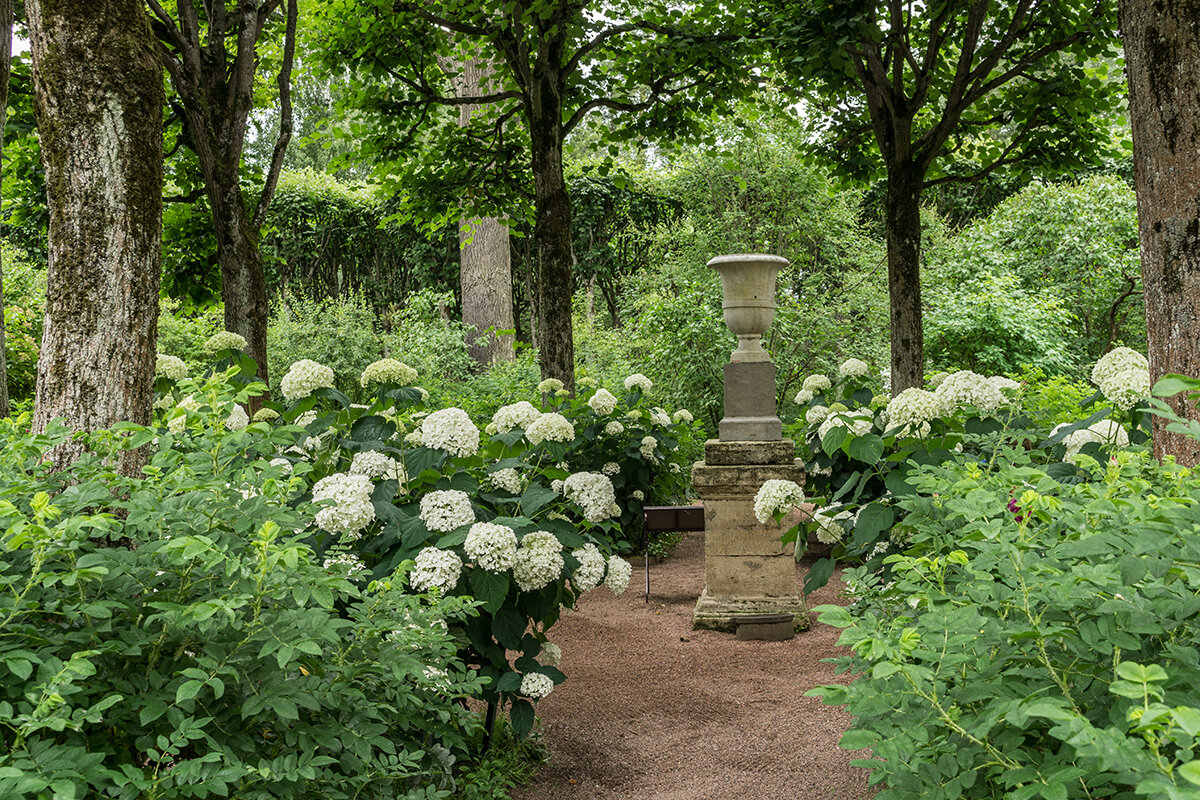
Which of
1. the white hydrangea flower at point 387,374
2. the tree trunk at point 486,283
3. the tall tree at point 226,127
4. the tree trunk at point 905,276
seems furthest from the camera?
the tree trunk at point 486,283

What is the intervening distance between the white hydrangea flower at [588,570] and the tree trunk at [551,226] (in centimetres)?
436

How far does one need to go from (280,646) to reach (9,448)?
101 cm

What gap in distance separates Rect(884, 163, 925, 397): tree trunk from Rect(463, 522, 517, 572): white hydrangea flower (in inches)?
186

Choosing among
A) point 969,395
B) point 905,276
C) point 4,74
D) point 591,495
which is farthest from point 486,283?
point 969,395

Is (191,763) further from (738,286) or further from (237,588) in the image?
(738,286)

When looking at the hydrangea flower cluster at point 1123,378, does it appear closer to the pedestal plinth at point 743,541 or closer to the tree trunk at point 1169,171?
the tree trunk at point 1169,171

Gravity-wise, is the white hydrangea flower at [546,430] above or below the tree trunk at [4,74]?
below

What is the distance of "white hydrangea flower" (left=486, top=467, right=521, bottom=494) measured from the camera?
3357mm

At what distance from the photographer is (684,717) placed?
4.16 metres

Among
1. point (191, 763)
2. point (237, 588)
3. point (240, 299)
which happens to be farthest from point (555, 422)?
point (240, 299)

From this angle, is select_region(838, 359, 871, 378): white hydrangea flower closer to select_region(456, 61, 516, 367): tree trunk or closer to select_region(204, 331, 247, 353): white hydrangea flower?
select_region(204, 331, 247, 353): white hydrangea flower

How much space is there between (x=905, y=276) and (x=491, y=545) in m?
5.06

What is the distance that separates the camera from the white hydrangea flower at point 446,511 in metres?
2.94

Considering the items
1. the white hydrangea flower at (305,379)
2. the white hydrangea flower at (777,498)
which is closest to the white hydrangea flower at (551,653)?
the white hydrangea flower at (777,498)
